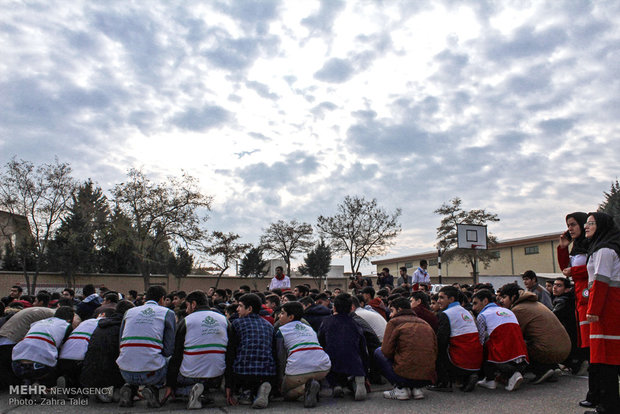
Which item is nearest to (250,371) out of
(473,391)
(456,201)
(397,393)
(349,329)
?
(349,329)

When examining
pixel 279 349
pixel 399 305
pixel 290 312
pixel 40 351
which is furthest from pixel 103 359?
pixel 399 305

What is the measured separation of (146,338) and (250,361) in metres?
1.29

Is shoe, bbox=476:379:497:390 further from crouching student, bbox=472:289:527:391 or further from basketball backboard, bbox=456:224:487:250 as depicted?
basketball backboard, bbox=456:224:487:250

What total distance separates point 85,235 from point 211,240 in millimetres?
9165

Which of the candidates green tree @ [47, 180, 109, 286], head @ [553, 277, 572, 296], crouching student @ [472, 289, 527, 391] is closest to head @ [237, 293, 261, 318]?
crouching student @ [472, 289, 527, 391]

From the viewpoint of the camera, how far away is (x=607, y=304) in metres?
4.36

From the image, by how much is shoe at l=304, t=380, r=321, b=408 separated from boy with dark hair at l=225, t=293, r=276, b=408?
1.50ft

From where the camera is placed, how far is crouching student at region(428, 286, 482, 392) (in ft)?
20.0

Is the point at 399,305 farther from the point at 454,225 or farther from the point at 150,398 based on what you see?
the point at 454,225

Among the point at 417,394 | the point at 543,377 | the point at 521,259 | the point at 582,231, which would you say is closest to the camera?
the point at 582,231

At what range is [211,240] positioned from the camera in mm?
34375

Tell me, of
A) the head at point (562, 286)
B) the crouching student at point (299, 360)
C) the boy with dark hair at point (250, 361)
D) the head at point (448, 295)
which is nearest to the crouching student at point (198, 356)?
the boy with dark hair at point (250, 361)

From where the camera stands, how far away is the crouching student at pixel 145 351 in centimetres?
535

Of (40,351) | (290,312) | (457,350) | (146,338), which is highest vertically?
(290,312)
